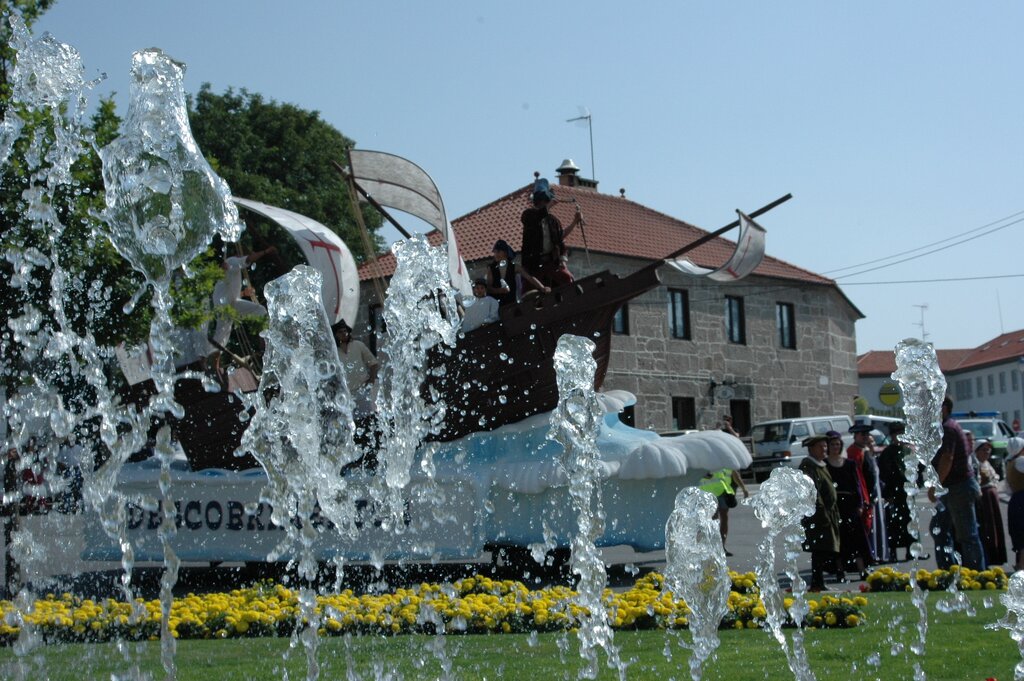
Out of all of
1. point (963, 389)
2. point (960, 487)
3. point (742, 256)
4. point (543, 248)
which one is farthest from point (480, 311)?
point (963, 389)

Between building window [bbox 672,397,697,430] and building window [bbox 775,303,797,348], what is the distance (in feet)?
13.8

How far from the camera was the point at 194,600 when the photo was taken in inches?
345

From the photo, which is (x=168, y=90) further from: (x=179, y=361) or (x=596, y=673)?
(x=179, y=361)

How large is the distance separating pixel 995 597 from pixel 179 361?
8.58m

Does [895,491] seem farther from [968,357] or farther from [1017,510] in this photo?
[968,357]

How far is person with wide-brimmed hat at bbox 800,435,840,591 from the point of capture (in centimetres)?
1021

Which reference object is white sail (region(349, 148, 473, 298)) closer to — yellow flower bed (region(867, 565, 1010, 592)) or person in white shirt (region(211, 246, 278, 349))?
person in white shirt (region(211, 246, 278, 349))

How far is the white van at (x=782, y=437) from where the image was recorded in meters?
29.5

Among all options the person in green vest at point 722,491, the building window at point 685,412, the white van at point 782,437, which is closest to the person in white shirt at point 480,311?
the person in green vest at point 722,491

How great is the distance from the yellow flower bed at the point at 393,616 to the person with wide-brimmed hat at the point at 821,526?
189cm

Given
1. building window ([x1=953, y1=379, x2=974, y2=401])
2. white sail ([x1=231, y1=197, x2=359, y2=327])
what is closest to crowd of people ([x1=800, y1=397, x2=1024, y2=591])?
white sail ([x1=231, y1=197, x2=359, y2=327])

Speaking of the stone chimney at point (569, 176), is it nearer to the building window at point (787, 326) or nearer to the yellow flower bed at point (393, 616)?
the building window at point (787, 326)

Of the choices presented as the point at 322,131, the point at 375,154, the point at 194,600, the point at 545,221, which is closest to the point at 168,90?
the point at 194,600

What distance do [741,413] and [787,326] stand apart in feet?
10.5
